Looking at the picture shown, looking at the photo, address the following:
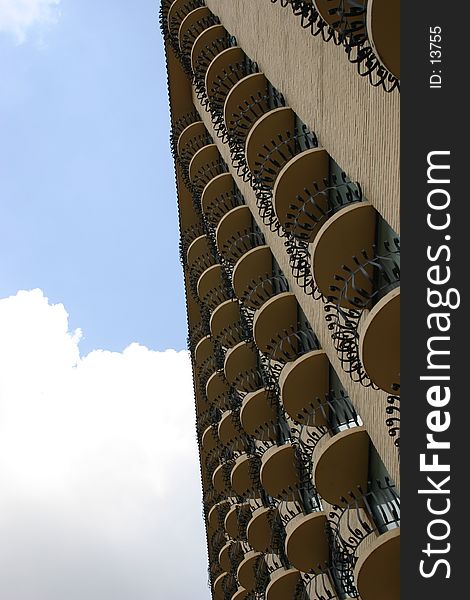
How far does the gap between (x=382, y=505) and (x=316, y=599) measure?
6.75m

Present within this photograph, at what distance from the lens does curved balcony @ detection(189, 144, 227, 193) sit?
82.0 ft

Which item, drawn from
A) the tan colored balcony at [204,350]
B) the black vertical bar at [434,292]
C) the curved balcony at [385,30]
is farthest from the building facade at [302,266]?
the tan colored balcony at [204,350]

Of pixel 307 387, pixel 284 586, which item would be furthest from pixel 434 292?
pixel 284 586

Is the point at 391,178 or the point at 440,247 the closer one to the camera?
the point at 440,247

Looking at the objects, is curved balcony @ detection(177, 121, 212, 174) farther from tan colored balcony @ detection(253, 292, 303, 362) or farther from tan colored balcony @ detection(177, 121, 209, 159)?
tan colored balcony @ detection(253, 292, 303, 362)

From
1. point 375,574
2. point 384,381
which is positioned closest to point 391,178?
point 384,381

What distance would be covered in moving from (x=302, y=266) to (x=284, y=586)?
11359 millimetres

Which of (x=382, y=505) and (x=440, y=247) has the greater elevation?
(x=440, y=247)

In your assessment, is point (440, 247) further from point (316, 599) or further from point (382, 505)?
point (316, 599)

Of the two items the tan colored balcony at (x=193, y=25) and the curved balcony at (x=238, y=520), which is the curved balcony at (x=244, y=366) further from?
the tan colored balcony at (x=193, y=25)

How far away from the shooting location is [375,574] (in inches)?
461

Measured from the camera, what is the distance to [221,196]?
76.8ft

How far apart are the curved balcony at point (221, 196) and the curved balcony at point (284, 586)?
11172mm

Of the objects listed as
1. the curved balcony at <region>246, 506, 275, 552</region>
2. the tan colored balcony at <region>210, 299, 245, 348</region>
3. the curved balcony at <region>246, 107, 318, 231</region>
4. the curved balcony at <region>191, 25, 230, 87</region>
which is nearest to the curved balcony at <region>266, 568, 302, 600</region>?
the curved balcony at <region>246, 506, 275, 552</region>
